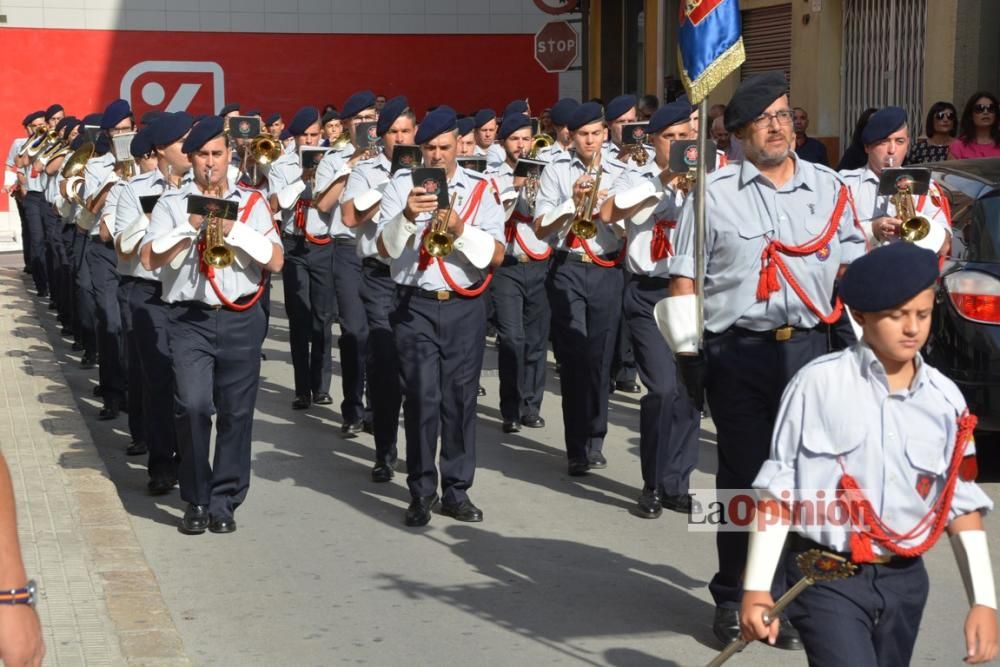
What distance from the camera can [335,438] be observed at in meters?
11.2

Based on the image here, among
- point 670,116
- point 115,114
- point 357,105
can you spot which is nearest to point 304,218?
point 357,105

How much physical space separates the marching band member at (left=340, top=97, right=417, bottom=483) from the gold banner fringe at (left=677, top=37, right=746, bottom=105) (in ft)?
8.41

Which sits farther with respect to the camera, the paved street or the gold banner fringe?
the gold banner fringe

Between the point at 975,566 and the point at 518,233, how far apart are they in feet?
24.5

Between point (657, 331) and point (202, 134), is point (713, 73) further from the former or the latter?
point (202, 134)

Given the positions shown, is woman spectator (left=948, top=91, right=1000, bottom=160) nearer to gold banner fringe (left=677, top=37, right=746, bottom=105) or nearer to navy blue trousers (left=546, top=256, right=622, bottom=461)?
navy blue trousers (left=546, top=256, right=622, bottom=461)

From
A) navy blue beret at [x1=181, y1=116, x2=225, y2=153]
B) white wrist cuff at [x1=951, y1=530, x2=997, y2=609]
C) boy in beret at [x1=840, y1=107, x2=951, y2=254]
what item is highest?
navy blue beret at [x1=181, y1=116, x2=225, y2=153]

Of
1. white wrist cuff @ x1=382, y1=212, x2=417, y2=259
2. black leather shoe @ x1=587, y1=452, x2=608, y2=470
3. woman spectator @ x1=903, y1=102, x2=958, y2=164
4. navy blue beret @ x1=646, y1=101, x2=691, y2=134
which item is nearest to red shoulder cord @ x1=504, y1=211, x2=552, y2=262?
black leather shoe @ x1=587, y1=452, x2=608, y2=470

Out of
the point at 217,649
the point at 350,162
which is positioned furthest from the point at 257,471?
the point at 217,649

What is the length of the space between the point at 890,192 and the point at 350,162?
4310 millimetres

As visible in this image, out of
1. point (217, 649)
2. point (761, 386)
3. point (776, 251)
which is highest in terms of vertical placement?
point (776, 251)

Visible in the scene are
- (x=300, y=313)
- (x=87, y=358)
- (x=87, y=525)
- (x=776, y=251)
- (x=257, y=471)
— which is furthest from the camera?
(x=87, y=358)

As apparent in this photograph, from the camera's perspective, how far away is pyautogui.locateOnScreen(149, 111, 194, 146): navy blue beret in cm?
904

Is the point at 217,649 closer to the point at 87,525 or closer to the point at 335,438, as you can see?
the point at 87,525
